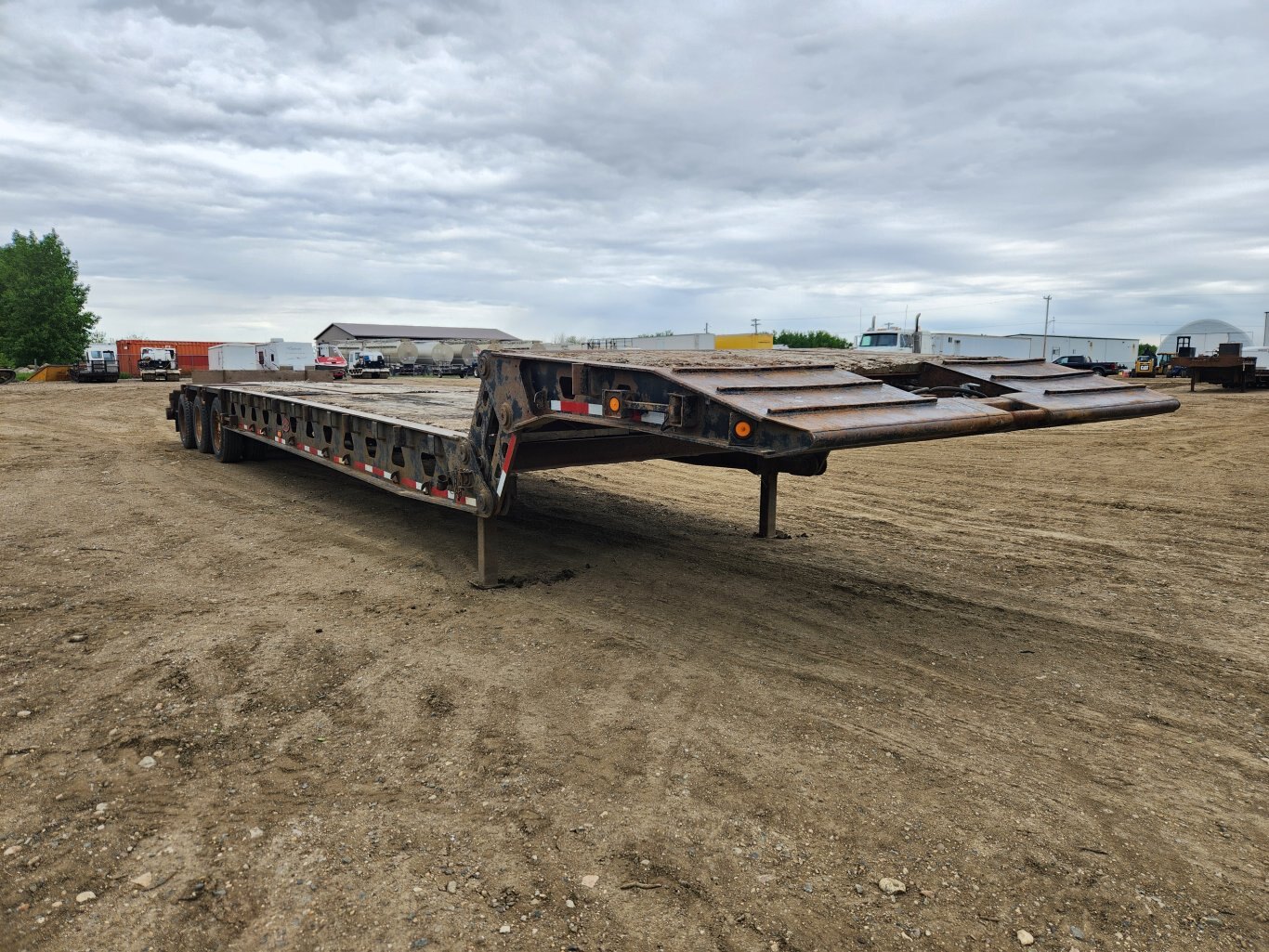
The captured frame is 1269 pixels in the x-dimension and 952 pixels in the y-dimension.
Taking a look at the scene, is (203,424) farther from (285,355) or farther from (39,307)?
(39,307)

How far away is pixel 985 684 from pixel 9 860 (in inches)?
168

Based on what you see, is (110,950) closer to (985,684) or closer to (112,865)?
(112,865)

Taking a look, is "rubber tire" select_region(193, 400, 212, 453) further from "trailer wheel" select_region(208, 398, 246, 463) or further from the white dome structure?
the white dome structure

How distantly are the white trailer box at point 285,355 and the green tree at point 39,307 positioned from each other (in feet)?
77.6

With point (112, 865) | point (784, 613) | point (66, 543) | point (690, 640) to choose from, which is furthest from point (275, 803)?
point (66, 543)

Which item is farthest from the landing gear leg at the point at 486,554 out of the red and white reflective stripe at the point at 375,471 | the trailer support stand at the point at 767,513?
the trailer support stand at the point at 767,513

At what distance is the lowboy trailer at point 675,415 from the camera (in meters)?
3.94

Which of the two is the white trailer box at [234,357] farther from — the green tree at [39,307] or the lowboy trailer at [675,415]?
the lowboy trailer at [675,415]

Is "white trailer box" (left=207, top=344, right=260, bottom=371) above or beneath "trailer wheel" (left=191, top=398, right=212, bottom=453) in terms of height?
above

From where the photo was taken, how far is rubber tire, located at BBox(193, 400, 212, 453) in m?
Result: 12.7

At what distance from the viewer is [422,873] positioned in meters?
2.91

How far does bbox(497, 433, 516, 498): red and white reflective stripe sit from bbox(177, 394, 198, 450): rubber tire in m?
9.64

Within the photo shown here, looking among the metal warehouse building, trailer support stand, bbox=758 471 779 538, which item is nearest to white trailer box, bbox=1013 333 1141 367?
the metal warehouse building

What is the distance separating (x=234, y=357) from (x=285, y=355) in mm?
2457
